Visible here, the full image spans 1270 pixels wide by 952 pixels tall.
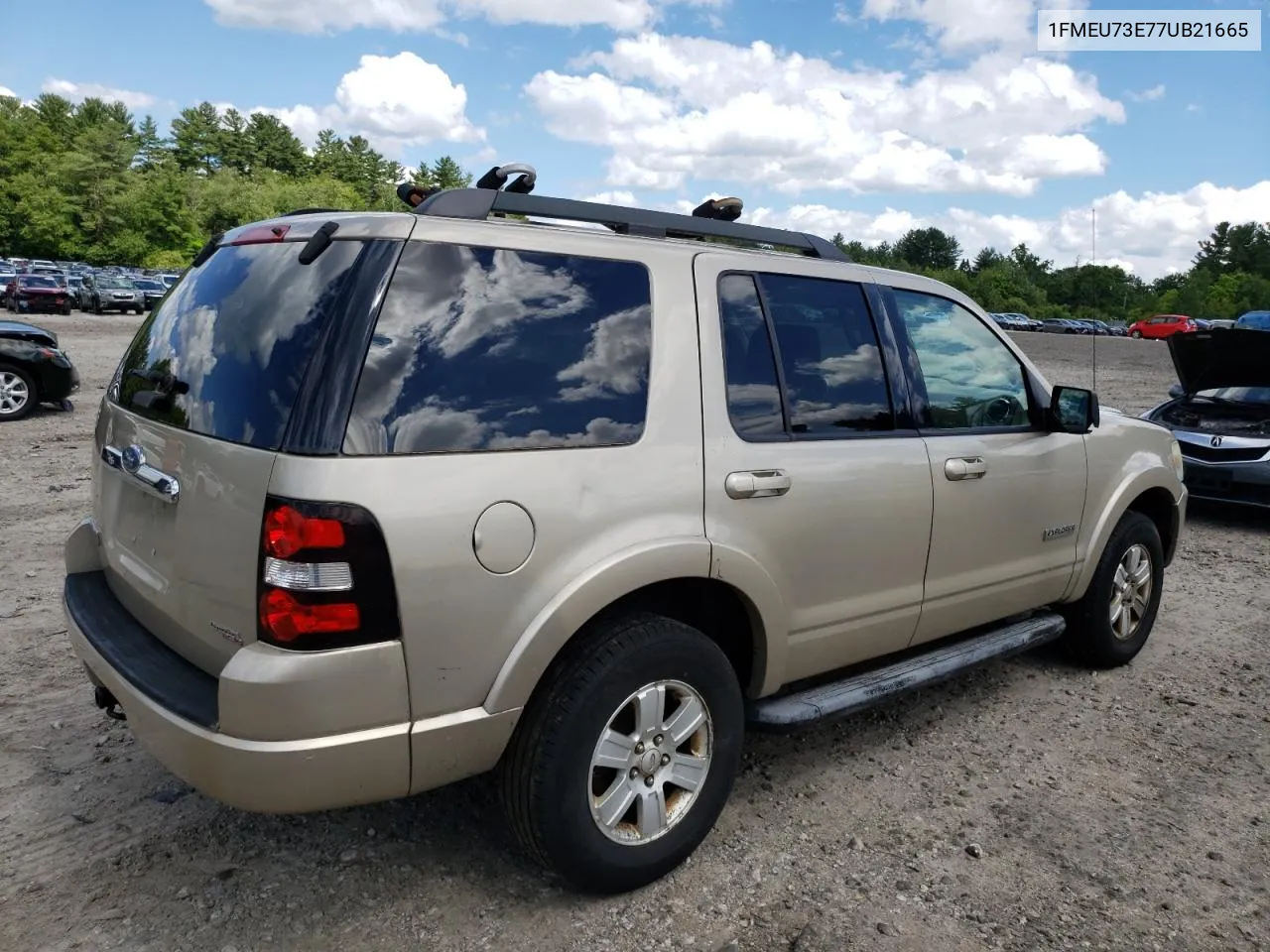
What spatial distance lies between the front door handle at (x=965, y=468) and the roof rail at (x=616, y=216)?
2.88ft

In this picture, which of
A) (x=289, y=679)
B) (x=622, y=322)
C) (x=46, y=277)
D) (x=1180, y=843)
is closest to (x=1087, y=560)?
(x=1180, y=843)

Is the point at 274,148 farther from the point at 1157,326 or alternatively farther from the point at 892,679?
the point at 892,679

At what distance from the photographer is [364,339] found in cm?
231

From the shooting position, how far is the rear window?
2359 mm

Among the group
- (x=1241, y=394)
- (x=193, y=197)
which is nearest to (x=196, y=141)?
(x=193, y=197)

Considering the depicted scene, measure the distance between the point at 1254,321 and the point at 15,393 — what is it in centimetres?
1311

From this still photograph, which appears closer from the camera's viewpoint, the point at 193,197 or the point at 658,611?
the point at 658,611

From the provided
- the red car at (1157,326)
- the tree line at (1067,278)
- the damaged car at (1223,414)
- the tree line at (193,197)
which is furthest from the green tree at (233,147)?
the damaged car at (1223,414)

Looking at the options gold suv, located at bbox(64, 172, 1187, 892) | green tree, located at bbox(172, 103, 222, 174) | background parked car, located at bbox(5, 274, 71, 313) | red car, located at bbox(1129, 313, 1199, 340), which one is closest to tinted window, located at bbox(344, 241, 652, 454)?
gold suv, located at bbox(64, 172, 1187, 892)

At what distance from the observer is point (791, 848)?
3105mm

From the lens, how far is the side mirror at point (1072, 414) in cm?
400

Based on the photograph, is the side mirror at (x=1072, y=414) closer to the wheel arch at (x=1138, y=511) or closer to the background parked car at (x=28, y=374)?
the wheel arch at (x=1138, y=511)

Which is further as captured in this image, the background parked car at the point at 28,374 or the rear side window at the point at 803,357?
the background parked car at the point at 28,374

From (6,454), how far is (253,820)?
7.98 m
